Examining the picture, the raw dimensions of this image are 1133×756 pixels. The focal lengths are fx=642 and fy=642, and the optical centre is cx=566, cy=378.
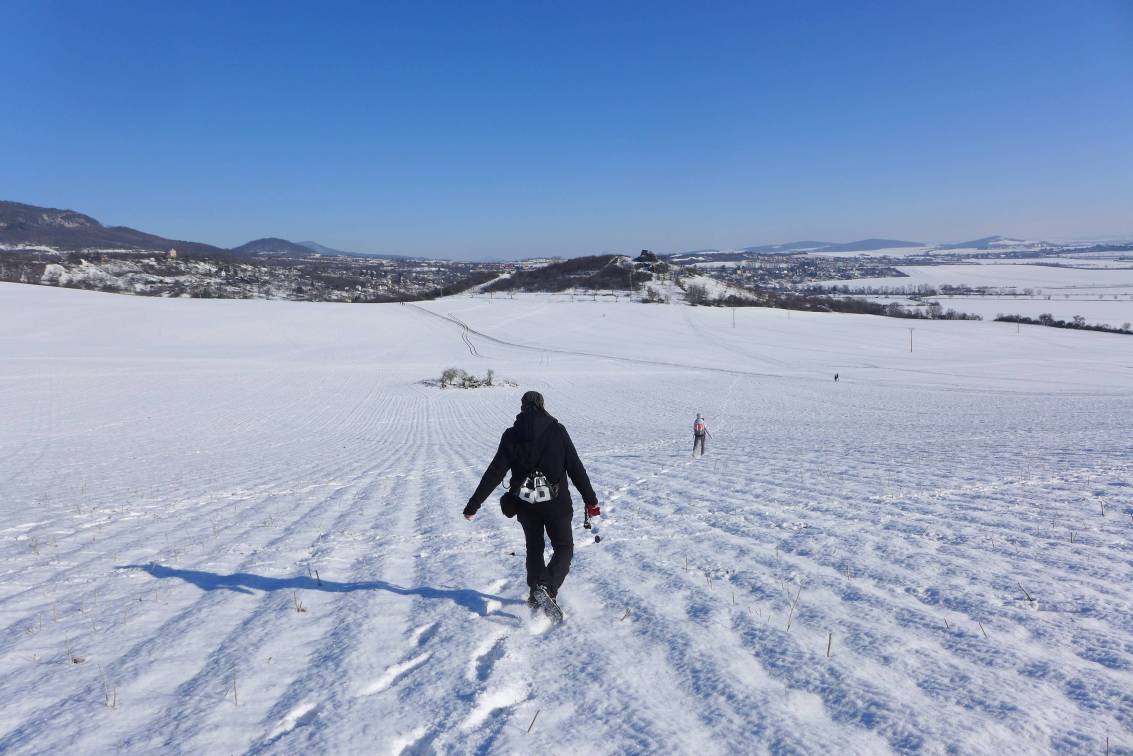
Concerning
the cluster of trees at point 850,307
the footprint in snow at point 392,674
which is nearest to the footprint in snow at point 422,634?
the footprint in snow at point 392,674

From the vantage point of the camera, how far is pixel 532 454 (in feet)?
16.7

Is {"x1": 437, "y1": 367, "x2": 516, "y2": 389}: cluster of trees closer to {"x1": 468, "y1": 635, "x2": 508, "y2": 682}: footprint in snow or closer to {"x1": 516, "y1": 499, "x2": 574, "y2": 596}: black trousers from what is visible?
{"x1": 516, "y1": 499, "x2": 574, "y2": 596}: black trousers

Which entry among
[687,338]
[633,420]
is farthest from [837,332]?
[633,420]

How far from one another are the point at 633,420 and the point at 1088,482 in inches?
721

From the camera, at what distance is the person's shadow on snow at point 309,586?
5.60 m

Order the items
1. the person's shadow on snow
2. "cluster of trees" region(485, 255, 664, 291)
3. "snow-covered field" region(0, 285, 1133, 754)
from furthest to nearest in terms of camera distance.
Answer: "cluster of trees" region(485, 255, 664, 291) → the person's shadow on snow → "snow-covered field" region(0, 285, 1133, 754)

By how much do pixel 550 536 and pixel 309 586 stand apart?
2.65 meters

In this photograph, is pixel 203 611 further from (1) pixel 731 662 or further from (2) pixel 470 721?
(1) pixel 731 662

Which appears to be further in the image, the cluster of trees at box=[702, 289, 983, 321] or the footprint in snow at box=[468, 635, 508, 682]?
the cluster of trees at box=[702, 289, 983, 321]

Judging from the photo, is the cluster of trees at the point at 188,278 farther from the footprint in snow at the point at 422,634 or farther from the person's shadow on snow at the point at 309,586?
the footprint in snow at the point at 422,634

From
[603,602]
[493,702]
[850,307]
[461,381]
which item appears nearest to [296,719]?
[493,702]

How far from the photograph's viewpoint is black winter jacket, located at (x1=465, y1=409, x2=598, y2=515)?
5.11m

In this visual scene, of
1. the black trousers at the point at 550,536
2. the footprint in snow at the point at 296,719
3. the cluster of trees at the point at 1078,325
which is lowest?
the cluster of trees at the point at 1078,325

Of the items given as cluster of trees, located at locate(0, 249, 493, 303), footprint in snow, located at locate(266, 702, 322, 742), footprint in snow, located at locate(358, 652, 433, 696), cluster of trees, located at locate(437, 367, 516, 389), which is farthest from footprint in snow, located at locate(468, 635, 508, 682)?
cluster of trees, located at locate(0, 249, 493, 303)
